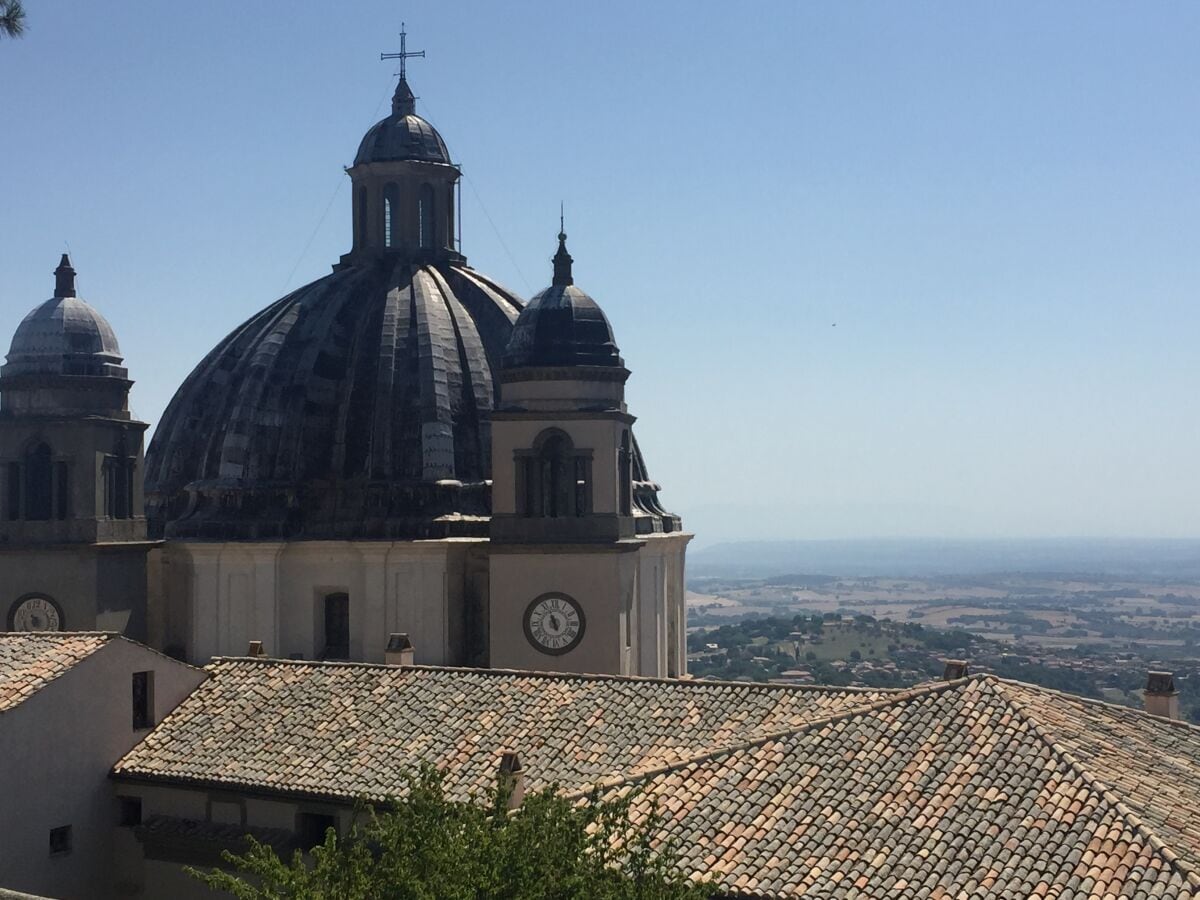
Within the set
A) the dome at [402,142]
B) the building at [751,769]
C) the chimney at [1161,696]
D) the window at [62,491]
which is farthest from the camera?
the dome at [402,142]

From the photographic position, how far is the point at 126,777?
30.6m

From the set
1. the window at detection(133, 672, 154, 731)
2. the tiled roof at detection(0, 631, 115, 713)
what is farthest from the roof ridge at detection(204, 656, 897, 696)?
the tiled roof at detection(0, 631, 115, 713)

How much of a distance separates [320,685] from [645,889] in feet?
A: 46.7

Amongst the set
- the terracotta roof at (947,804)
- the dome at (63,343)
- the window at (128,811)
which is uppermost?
the dome at (63,343)

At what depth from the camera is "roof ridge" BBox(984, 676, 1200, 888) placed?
20688 millimetres

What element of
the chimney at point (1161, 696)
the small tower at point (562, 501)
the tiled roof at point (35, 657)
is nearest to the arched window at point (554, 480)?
the small tower at point (562, 501)

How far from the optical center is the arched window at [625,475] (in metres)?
41.6

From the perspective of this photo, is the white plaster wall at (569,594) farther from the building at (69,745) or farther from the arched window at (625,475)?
the building at (69,745)

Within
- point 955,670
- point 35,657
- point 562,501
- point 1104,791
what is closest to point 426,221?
point 562,501

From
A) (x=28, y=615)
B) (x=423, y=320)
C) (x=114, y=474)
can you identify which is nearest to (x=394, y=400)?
(x=423, y=320)

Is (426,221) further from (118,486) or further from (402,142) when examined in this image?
(118,486)

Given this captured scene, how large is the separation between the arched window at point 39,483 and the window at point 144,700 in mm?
11021

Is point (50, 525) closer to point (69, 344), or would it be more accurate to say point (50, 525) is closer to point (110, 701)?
point (69, 344)

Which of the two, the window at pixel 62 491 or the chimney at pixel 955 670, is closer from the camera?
the chimney at pixel 955 670
